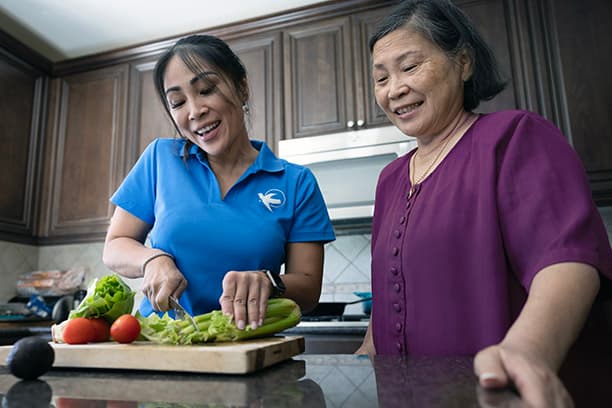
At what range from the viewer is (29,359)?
564 millimetres

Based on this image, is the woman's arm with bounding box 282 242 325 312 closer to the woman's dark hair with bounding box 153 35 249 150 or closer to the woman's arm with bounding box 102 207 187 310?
the woman's arm with bounding box 102 207 187 310

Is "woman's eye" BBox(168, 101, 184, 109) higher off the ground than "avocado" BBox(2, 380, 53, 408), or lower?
higher

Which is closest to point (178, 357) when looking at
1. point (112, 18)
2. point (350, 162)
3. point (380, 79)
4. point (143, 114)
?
point (380, 79)

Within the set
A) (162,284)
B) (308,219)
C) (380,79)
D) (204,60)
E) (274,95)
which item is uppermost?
(274,95)

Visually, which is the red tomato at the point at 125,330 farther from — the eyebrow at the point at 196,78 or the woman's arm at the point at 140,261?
the eyebrow at the point at 196,78

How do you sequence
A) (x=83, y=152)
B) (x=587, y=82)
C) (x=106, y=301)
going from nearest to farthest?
(x=106, y=301), (x=587, y=82), (x=83, y=152)

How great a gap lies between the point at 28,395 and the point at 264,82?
2.23m

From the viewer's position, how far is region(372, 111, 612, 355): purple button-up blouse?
2.02 feet

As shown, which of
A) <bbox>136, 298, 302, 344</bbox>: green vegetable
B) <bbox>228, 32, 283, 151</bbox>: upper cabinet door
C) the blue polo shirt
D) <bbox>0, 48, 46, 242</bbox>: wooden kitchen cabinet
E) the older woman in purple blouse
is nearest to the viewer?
the older woman in purple blouse

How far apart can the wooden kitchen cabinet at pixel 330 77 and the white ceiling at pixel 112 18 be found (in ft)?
0.71

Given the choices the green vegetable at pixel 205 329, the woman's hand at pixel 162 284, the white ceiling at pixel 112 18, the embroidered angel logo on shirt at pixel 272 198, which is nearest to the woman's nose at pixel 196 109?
the embroidered angel logo on shirt at pixel 272 198

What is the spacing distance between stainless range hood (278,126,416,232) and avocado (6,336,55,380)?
1.66m

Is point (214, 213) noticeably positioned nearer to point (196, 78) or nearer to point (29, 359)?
point (196, 78)

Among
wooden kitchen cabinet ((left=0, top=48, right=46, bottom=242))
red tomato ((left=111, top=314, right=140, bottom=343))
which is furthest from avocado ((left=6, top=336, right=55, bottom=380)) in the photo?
wooden kitchen cabinet ((left=0, top=48, right=46, bottom=242))
